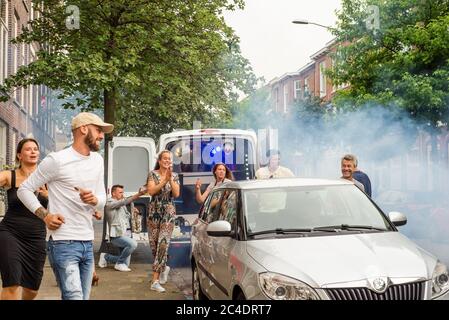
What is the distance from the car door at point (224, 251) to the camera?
18.1 ft

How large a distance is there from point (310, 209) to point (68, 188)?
87.3 inches

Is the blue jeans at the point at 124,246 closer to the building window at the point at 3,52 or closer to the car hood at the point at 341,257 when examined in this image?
the car hood at the point at 341,257

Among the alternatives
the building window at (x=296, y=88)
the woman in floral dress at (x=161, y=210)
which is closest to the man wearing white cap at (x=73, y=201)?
the woman in floral dress at (x=161, y=210)

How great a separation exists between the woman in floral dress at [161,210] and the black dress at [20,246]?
10.4 ft

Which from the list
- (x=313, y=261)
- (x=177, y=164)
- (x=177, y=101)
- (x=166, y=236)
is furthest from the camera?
(x=177, y=101)

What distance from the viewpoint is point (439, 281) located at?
491 centimetres

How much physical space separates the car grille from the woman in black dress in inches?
95.3

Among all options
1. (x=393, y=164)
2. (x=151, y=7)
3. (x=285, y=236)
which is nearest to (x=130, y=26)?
(x=151, y=7)

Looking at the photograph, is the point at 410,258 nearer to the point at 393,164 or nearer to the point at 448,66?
the point at 448,66

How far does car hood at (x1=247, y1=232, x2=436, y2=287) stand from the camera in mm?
4625

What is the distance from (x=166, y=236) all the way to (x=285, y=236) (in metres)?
3.61

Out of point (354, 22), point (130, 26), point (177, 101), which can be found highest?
point (354, 22)

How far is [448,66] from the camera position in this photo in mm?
18703

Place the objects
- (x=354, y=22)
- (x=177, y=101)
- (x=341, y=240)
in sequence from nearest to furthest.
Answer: (x=341, y=240), (x=177, y=101), (x=354, y=22)
